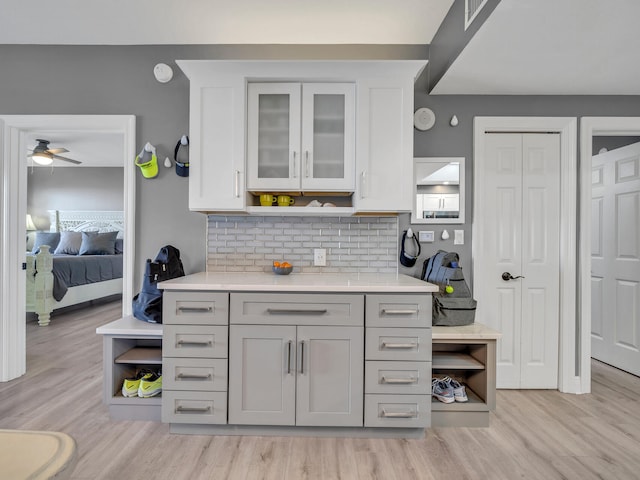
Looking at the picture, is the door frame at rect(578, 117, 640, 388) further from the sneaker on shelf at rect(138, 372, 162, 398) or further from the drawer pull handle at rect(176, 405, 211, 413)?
the sneaker on shelf at rect(138, 372, 162, 398)

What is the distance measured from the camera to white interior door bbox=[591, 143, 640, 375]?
3080mm

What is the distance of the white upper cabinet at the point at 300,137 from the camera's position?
236 centimetres

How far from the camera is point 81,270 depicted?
5.46 meters

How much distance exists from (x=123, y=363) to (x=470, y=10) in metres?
3.00

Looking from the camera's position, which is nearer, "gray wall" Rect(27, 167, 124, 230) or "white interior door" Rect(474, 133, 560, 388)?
"white interior door" Rect(474, 133, 560, 388)

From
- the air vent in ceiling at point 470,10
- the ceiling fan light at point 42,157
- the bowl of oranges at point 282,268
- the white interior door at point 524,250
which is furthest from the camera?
the ceiling fan light at point 42,157

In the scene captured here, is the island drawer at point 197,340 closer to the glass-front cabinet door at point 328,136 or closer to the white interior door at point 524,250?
the glass-front cabinet door at point 328,136

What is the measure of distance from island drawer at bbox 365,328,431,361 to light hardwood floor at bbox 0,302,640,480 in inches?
Answer: 19.7

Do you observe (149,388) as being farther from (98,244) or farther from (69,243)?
(69,243)

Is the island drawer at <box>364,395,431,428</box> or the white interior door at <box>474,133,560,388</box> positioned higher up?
the white interior door at <box>474,133,560,388</box>

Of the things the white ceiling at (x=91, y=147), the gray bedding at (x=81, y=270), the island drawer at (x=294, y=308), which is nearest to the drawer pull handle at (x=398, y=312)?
the island drawer at (x=294, y=308)

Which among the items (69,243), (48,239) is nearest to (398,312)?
(69,243)

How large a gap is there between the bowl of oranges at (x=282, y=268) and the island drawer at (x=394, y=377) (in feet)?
2.77

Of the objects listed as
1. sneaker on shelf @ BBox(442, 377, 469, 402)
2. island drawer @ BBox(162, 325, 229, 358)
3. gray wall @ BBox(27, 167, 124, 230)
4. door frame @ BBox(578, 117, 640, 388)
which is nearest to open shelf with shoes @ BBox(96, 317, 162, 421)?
island drawer @ BBox(162, 325, 229, 358)
